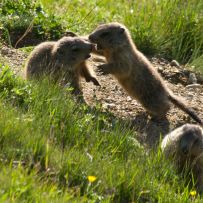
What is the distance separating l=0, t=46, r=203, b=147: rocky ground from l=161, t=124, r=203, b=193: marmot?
418 millimetres

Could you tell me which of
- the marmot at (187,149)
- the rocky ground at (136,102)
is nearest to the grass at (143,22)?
the rocky ground at (136,102)

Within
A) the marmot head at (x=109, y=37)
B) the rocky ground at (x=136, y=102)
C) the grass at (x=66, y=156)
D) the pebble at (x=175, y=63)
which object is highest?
the marmot head at (x=109, y=37)

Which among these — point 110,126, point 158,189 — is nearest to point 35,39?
point 110,126

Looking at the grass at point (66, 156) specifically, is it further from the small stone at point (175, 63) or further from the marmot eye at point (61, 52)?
the small stone at point (175, 63)

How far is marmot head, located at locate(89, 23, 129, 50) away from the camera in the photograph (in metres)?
8.45

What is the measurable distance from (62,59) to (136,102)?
125 cm

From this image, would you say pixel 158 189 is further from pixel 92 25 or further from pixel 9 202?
pixel 92 25

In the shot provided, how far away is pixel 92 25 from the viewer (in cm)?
1038

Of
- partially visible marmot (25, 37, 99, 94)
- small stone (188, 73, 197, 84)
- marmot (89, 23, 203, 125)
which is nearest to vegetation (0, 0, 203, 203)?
partially visible marmot (25, 37, 99, 94)

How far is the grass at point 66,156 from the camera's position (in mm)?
5316

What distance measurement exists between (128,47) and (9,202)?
415cm

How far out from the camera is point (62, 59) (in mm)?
8234

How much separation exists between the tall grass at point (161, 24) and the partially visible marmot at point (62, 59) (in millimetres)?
1615

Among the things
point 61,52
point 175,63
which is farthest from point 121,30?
point 175,63
